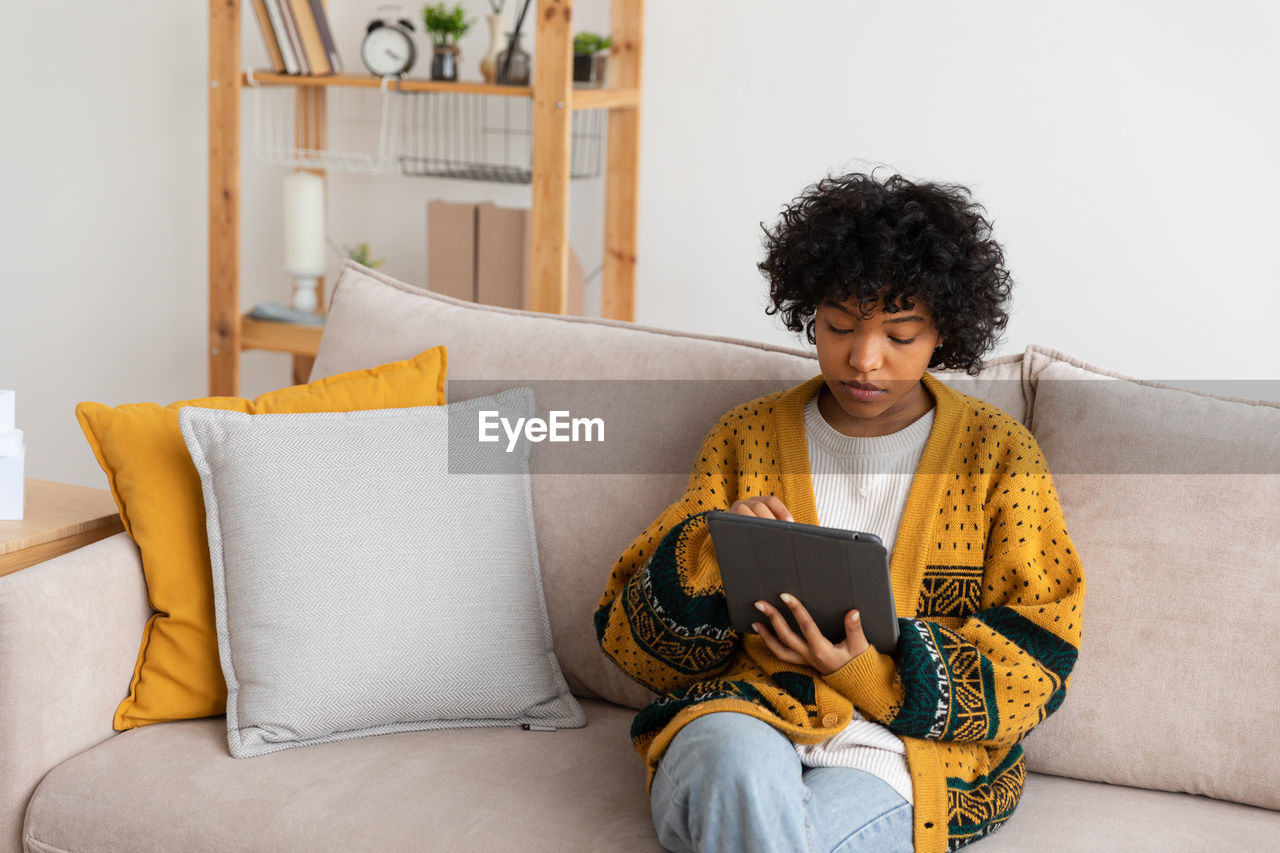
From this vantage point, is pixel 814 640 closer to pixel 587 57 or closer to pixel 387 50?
pixel 587 57

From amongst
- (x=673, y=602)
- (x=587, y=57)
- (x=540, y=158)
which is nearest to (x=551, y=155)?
(x=540, y=158)

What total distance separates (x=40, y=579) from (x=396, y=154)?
1729mm

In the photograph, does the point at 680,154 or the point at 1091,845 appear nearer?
the point at 1091,845

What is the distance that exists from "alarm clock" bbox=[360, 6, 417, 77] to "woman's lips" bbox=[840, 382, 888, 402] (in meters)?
1.54

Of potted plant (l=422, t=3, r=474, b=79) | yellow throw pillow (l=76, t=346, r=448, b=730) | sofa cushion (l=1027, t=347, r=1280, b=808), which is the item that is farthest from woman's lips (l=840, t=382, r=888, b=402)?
potted plant (l=422, t=3, r=474, b=79)

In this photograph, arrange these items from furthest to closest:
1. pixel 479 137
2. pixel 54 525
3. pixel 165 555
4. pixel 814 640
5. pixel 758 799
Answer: pixel 479 137
pixel 54 525
pixel 165 555
pixel 814 640
pixel 758 799

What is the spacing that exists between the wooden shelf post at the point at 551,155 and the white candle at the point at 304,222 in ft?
1.97

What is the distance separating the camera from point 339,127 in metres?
2.92

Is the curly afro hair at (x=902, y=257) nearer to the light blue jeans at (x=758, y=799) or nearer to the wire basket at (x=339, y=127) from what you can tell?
the light blue jeans at (x=758, y=799)

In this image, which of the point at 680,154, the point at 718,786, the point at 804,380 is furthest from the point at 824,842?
the point at 680,154

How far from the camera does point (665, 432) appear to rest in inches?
62.4

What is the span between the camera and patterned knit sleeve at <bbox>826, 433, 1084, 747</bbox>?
1223 millimetres

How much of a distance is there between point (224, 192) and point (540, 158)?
685 mm

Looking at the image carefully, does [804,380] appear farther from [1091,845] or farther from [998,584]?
[1091,845]
